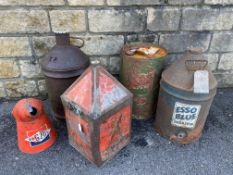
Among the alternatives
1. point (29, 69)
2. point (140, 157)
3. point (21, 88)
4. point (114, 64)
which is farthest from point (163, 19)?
point (21, 88)

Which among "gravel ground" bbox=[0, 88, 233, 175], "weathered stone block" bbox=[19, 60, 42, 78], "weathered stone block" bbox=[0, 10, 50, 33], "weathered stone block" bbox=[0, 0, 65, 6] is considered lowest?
"gravel ground" bbox=[0, 88, 233, 175]

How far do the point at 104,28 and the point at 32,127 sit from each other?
51.5 inches

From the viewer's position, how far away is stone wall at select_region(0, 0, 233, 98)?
8.79ft

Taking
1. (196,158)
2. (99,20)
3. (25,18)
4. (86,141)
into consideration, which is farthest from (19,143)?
(196,158)

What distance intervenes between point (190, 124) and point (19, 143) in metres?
1.69

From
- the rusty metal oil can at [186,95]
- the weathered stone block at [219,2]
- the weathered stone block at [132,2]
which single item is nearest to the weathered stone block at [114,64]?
the weathered stone block at [132,2]

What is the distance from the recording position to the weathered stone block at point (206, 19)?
2.80 metres

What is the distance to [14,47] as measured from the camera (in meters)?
2.83

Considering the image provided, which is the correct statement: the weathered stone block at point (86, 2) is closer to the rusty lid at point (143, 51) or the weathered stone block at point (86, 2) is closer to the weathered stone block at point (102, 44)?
the weathered stone block at point (102, 44)

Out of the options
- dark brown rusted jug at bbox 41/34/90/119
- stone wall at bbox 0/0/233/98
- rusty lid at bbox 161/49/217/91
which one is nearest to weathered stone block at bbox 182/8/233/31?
stone wall at bbox 0/0/233/98

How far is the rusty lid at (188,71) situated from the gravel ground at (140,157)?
2.27 feet

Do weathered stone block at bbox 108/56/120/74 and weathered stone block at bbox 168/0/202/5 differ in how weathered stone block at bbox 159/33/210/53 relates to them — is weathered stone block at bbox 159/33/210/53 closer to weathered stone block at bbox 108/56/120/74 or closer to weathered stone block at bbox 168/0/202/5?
weathered stone block at bbox 168/0/202/5

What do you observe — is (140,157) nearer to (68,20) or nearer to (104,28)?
(104,28)

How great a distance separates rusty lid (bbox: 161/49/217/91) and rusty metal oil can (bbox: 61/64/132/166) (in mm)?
456
